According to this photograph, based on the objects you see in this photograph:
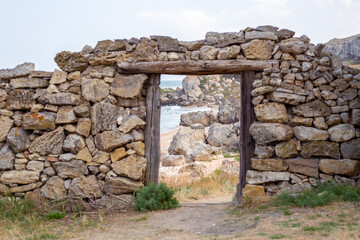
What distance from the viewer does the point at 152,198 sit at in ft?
17.7

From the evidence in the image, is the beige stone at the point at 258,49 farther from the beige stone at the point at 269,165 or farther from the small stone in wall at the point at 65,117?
the small stone in wall at the point at 65,117

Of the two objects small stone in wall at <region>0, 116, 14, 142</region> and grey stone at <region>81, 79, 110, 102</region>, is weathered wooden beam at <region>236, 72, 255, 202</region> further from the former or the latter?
small stone in wall at <region>0, 116, 14, 142</region>

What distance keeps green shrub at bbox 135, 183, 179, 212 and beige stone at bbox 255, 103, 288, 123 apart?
206cm

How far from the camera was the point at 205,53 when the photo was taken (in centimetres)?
562

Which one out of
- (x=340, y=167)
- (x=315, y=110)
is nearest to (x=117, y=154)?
(x=315, y=110)

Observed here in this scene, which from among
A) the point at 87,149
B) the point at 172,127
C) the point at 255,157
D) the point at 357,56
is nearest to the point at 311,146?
the point at 255,157

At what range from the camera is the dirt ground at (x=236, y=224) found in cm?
363

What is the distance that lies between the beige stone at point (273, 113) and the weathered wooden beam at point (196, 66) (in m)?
0.67

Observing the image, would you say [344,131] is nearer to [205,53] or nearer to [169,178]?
[205,53]

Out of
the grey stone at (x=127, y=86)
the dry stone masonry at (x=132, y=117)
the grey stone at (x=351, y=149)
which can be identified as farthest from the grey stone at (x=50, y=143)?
the grey stone at (x=351, y=149)

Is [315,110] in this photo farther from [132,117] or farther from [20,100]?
[20,100]

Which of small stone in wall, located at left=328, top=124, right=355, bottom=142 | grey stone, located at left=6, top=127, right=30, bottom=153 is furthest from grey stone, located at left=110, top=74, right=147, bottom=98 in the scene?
small stone in wall, located at left=328, top=124, right=355, bottom=142

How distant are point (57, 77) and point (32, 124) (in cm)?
92

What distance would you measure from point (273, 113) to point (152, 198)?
2458 millimetres
